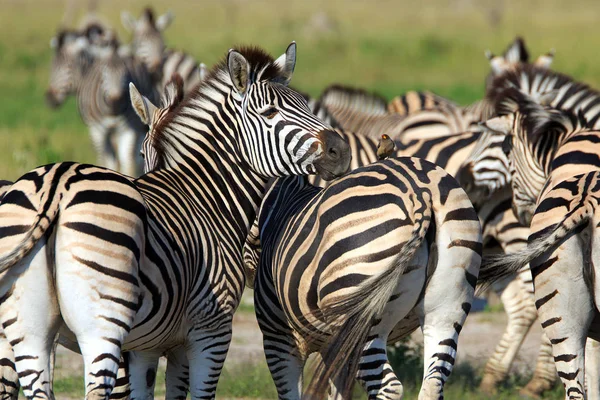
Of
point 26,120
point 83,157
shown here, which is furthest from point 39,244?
point 26,120

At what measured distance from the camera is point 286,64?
5.38 metres

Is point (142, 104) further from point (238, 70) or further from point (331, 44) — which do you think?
point (331, 44)

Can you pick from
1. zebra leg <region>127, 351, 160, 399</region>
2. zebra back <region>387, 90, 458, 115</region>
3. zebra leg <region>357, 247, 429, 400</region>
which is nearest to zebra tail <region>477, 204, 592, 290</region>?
zebra leg <region>357, 247, 429, 400</region>

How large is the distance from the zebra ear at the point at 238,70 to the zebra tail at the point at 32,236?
1.62 meters

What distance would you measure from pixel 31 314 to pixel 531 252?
7.87 feet

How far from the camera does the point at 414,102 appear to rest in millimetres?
12547

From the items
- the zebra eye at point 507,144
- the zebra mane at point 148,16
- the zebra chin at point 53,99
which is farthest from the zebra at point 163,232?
the zebra chin at point 53,99

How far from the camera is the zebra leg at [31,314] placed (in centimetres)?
372

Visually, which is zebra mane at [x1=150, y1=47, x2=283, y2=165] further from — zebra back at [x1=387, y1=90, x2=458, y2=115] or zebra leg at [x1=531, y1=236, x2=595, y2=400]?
zebra back at [x1=387, y1=90, x2=458, y2=115]

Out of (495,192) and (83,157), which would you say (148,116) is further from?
(83,157)

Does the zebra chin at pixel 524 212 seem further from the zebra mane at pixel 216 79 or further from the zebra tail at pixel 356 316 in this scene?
the zebra tail at pixel 356 316

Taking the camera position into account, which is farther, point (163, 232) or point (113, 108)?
point (113, 108)

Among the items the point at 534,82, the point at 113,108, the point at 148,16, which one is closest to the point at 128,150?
the point at 113,108

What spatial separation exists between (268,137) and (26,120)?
1599 centimetres
